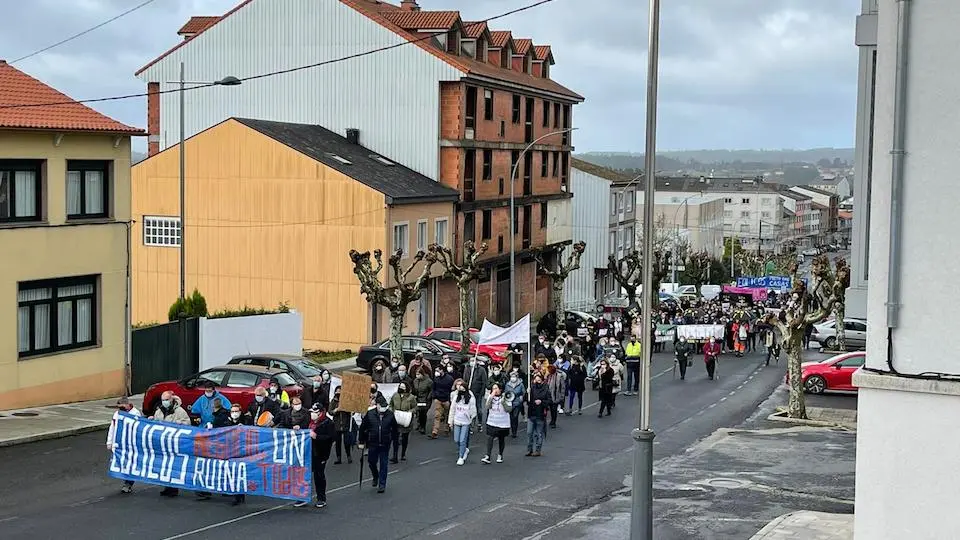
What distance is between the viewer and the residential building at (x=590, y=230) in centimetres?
7556

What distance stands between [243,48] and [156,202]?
A: 392 inches

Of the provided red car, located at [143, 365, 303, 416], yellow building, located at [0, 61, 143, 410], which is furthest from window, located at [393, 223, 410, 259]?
red car, located at [143, 365, 303, 416]

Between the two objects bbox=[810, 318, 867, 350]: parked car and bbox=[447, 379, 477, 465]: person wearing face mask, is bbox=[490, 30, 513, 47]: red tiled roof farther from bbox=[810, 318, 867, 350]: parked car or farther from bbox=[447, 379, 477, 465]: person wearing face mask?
bbox=[447, 379, 477, 465]: person wearing face mask

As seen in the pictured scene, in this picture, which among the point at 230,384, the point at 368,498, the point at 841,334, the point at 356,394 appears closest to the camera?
the point at 368,498

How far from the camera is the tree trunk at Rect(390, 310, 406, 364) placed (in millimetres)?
34094

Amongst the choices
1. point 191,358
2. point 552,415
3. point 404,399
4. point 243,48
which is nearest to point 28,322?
point 191,358

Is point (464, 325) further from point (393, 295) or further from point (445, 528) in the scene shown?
point (445, 528)

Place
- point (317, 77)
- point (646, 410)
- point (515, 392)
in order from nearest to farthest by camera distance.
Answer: point (646, 410), point (515, 392), point (317, 77)

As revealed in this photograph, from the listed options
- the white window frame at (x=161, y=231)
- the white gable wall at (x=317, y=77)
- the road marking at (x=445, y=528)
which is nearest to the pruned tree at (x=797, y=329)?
the road marking at (x=445, y=528)

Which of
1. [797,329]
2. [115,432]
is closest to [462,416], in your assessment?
[115,432]

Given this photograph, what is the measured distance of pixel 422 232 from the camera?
47156 mm

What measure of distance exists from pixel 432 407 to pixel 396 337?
7.60m

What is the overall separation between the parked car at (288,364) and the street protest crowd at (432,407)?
1802mm

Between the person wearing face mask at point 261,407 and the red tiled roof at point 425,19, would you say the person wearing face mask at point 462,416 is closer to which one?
the person wearing face mask at point 261,407
